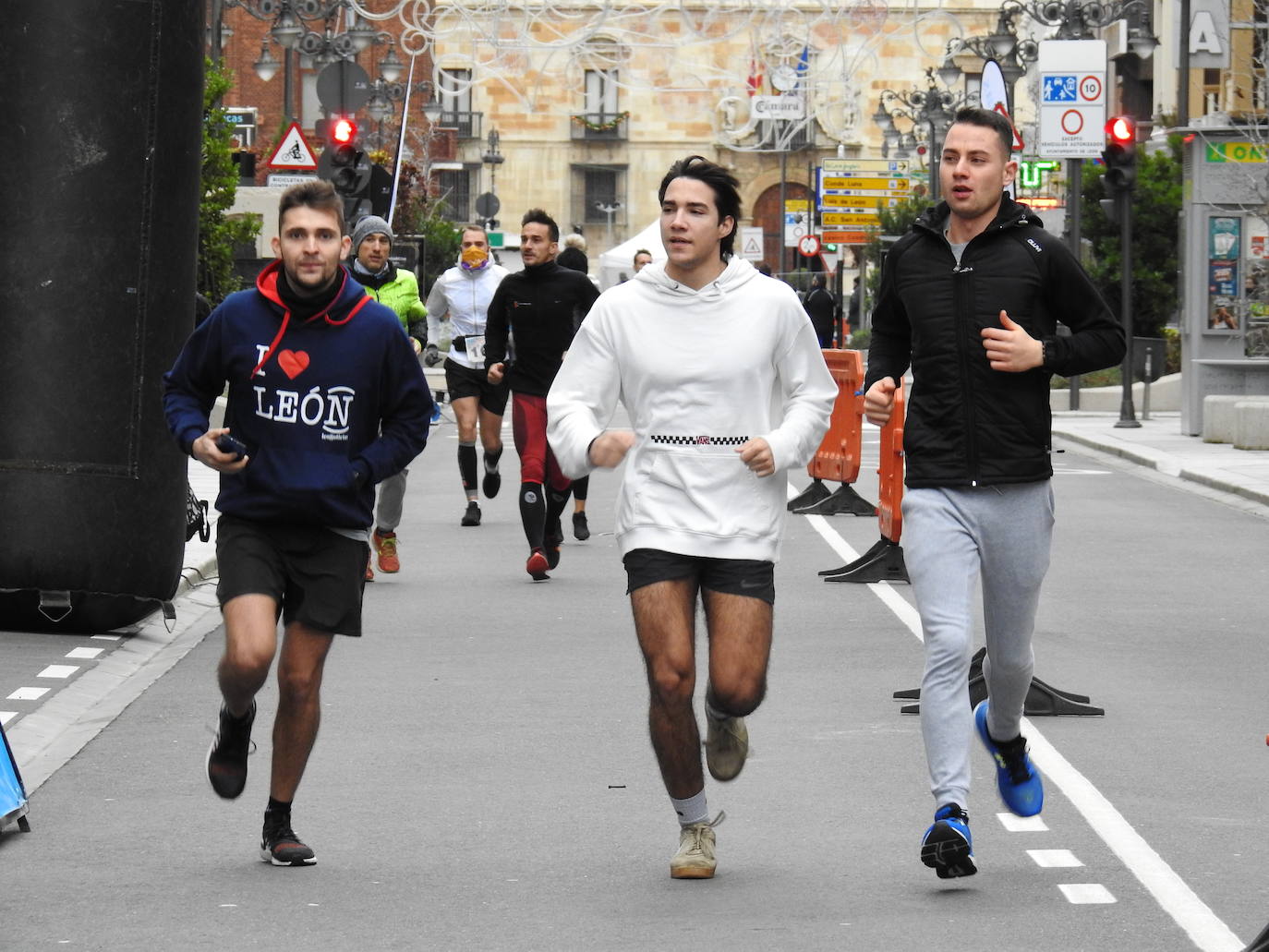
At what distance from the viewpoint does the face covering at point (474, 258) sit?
16.8m

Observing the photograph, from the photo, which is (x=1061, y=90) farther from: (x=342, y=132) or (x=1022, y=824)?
(x=1022, y=824)

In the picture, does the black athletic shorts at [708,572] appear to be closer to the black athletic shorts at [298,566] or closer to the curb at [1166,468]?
the black athletic shorts at [298,566]

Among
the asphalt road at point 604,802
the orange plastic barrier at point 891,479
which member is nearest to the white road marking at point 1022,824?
the asphalt road at point 604,802

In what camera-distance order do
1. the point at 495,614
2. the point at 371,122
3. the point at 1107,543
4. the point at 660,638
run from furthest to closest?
the point at 371,122, the point at 1107,543, the point at 495,614, the point at 660,638

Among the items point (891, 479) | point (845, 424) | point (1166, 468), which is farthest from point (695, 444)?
point (1166, 468)

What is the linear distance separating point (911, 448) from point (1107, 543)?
10207mm

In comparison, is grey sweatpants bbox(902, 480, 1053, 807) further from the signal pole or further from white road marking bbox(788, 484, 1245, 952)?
the signal pole

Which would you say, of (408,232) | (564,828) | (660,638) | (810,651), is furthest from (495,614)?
(408,232)

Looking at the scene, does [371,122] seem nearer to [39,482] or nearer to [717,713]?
[39,482]

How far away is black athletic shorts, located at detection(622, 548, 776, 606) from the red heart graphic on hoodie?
102 cm

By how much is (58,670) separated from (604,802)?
3566 mm

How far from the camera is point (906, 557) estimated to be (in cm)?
688

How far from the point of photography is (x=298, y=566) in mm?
6816

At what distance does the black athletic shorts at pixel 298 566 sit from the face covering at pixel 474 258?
33.0 feet
